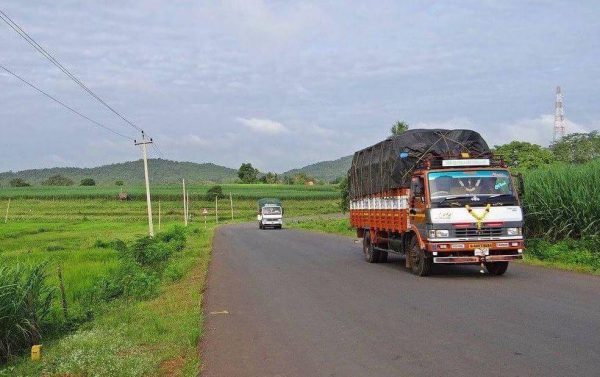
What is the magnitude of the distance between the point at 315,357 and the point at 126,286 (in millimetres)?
9585

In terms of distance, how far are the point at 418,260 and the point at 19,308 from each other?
31.0 ft

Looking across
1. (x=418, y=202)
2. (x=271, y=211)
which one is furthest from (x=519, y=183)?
(x=271, y=211)

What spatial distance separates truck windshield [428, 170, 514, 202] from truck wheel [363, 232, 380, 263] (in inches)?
216

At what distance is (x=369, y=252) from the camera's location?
2062 cm

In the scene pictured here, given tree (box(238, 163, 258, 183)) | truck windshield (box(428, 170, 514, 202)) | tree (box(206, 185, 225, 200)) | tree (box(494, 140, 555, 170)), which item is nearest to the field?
truck windshield (box(428, 170, 514, 202))

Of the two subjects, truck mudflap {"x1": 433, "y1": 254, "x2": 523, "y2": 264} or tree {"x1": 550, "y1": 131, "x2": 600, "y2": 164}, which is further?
tree {"x1": 550, "y1": 131, "x2": 600, "y2": 164}

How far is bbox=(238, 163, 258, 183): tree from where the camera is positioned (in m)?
162

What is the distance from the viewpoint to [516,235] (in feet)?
48.1

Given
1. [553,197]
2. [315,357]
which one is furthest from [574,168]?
[315,357]

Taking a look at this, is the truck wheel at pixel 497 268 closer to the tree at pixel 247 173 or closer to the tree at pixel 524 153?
the tree at pixel 524 153

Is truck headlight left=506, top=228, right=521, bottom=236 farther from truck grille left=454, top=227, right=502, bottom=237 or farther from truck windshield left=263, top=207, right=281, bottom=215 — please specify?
truck windshield left=263, top=207, right=281, bottom=215

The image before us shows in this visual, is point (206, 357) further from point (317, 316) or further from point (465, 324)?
point (465, 324)

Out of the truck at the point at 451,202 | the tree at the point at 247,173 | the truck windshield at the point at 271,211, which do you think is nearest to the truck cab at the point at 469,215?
the truck at the point at 451,202

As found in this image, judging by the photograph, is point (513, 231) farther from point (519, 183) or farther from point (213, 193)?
point (213, 193)
